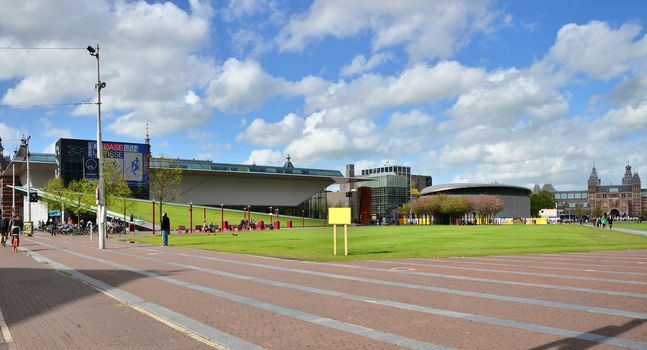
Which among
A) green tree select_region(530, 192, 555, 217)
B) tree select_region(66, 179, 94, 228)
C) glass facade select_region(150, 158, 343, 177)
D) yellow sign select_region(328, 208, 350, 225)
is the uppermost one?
glass facade select_region(150, 158, 343, 177)

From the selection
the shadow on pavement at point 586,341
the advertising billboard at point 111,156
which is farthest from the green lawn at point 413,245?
the advertising billboard at point 111,156

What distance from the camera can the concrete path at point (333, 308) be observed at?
690 centimetres

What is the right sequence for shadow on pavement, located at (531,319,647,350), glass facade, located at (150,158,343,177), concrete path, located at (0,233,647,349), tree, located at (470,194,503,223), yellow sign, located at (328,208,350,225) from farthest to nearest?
glass facade, located at (150,158,343,177), tree, located at (470,194,503,223), yellow sign, located at (328,208,350,225), concrete path, located at (0,233,647,349), shadow on pavement, located at (531,319,647,350)

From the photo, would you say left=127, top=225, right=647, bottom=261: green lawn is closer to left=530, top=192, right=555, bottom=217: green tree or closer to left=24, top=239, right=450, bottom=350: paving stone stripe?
left=24, top=239, right=450, bottom=350: paving stone stripe

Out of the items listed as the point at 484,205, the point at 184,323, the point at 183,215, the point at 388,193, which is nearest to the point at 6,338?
the point at 184,323

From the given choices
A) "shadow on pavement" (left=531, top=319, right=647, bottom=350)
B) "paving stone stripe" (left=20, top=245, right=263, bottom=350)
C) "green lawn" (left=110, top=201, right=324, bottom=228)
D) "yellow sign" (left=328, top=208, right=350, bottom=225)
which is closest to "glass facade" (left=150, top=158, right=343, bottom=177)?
"green lawn" (left=110, top=201, right=324, bottom=228)

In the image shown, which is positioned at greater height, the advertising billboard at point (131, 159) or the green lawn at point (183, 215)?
the advertising billboard at point (131, 159)

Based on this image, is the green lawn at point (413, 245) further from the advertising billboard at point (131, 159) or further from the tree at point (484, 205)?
the tree at point (484, 205)

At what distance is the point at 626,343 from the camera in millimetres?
6367

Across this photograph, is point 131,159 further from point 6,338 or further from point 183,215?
point 6,338

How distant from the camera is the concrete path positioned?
272 inches

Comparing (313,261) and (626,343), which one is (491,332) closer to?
(626,343)

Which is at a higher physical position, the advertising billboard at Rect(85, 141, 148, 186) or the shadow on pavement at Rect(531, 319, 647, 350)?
the advertising billboard at Rect(85, 141, 148, 186)

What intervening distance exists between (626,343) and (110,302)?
8.62 m
